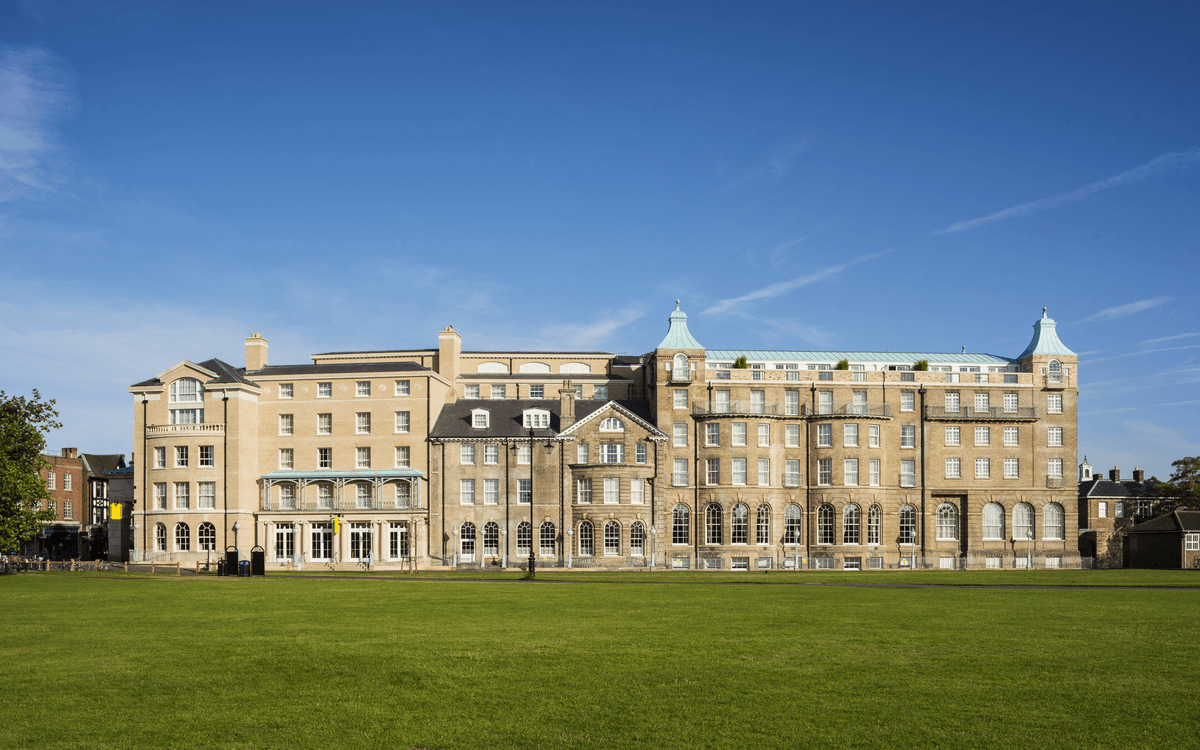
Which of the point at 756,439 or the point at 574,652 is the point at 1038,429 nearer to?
the point at 756,439

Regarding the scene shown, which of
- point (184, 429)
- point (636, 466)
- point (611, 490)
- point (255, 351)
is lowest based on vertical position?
point (611, 490)

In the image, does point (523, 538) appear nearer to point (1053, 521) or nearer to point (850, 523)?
point (850, 523)

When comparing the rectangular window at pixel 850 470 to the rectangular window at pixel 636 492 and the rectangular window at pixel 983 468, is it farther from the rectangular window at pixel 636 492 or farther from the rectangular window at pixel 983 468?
the rectangular window at pixel 636 492

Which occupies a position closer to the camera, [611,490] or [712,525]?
[611,490]

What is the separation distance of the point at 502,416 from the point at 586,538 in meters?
11.1

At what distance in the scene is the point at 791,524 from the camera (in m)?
78.9

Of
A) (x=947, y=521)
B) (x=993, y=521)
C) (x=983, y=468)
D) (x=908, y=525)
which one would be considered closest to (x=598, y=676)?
(x=908, y=525)

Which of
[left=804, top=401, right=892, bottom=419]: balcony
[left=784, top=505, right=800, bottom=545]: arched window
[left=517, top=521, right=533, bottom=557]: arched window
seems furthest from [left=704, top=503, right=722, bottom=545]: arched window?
[left=517, top=521, right=533, bottom=557]: arched window

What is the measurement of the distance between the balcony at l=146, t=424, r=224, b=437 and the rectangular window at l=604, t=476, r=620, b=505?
27960mm

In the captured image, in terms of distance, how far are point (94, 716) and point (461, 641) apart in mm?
8432

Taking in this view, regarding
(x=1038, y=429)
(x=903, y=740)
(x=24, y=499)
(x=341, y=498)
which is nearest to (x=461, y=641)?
(x=903, y=740)

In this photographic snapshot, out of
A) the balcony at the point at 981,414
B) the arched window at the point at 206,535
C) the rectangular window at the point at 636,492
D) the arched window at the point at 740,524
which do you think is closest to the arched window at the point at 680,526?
the rectangular window at the point at 636,492

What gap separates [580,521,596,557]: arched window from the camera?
75.9 meters

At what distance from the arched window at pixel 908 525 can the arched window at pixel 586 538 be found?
2372cm
